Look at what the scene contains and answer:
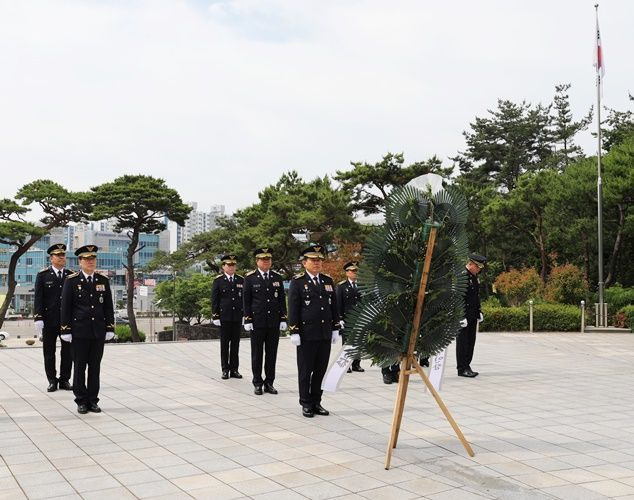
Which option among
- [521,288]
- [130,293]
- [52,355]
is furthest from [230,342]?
[130,293]

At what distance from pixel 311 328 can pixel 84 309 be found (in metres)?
2.48

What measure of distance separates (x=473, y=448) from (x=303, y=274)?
269 cm

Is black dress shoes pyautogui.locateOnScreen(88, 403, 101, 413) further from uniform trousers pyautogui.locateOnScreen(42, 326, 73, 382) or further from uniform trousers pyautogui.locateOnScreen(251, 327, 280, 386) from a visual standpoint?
uniform trousers pyautogui.locateOnScreen(251, 327, 280, 386)

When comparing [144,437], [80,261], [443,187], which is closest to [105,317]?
[80,261]

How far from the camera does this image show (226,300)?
9805mm

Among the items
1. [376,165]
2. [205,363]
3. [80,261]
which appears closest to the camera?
[80,261]

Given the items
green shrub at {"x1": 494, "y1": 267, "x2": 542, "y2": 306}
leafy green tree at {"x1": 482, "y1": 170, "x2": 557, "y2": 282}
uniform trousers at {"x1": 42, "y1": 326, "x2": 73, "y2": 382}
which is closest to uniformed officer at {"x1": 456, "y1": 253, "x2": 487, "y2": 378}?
uniform trousers at {"x1": 42, "y1": 326, "x2": 73, "y2": 382}

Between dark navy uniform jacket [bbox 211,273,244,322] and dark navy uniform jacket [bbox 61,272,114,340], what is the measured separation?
2568mm

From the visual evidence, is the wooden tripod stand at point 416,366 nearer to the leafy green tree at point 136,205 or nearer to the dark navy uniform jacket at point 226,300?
the dark navy uniform jacket at point 226,300

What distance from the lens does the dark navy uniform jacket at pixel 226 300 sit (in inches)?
385

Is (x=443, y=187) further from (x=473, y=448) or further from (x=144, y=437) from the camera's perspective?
(x=144, y=437)

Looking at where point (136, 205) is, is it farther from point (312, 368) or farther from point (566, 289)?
point (312, 368)

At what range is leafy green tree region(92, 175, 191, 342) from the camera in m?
38.7

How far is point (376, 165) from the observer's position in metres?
30.9
